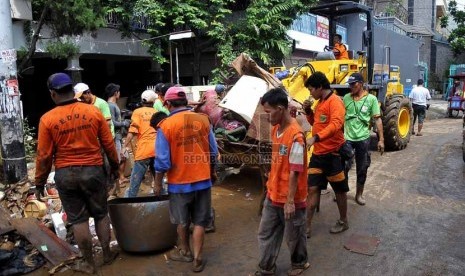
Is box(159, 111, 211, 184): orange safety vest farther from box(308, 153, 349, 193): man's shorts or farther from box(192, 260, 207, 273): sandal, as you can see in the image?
box(308, 153, 349, 193): man's shorts

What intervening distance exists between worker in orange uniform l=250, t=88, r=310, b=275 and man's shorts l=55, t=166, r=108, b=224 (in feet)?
5.20

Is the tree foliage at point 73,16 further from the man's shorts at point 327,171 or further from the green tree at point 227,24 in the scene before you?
the man's shorts at point 327,171

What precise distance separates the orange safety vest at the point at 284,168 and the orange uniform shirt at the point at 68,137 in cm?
167

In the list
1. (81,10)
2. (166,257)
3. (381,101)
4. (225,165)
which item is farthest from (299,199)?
(381,101)

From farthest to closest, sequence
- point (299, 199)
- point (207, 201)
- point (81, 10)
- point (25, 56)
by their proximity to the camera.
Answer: point (25, 56) → point (81, 10) → point (207, 201) → point (299, 199)

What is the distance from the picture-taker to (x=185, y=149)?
388 cm

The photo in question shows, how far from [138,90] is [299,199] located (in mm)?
12939

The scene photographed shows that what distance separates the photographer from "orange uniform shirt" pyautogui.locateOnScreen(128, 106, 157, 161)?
536cm

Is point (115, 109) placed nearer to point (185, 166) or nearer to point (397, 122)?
point (185, 166)

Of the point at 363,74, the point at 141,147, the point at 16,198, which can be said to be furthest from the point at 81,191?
the point at 363,74

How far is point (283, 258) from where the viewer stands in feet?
13.7

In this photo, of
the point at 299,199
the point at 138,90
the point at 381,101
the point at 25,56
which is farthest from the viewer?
the point at 138,90

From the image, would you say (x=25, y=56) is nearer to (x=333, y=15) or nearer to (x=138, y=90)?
(x=333, y=15)

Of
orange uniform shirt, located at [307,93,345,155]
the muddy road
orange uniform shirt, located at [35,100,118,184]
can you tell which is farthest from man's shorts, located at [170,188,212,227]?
orange uniform shirt, located at [307,93,345,155]
